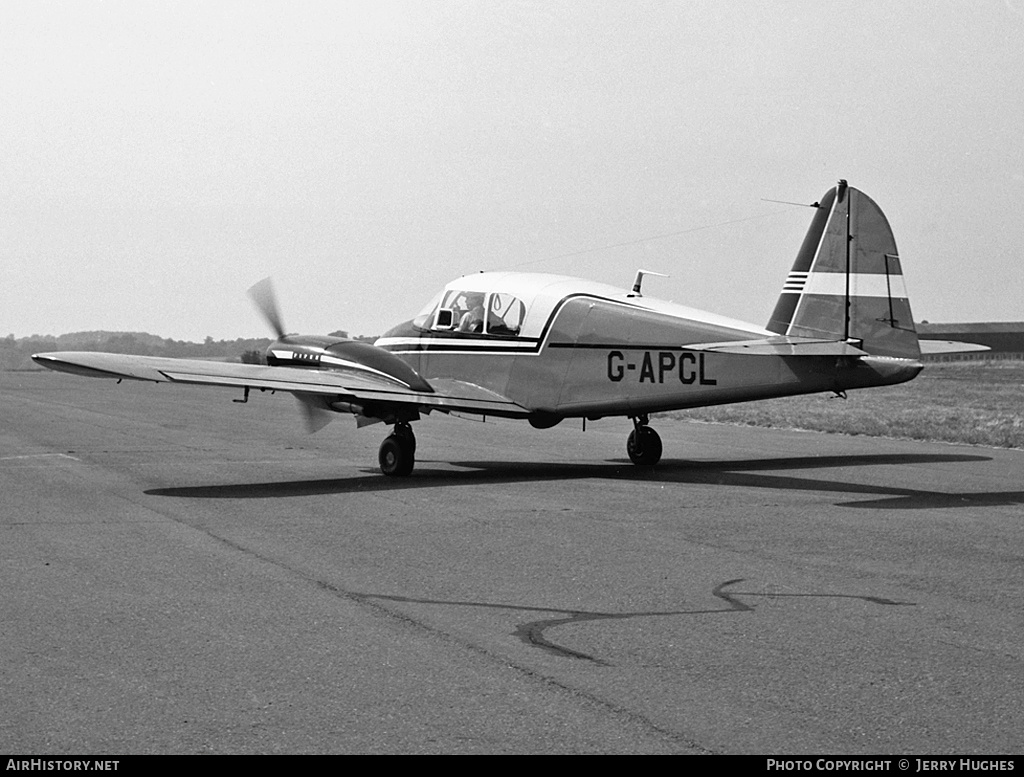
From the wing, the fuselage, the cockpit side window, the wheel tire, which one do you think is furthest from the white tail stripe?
the wheel tire

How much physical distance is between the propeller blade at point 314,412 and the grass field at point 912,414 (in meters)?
12.4

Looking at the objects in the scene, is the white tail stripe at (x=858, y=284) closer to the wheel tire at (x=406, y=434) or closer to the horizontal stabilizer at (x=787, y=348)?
the horizontal stabilizer at (x=787, y=348)

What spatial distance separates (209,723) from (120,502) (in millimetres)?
9046

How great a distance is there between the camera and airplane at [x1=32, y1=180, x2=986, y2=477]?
1684 centimetres

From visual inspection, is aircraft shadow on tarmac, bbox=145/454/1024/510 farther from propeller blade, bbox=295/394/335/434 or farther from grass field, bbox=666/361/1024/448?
grass field, bbox=666/361/1024/448

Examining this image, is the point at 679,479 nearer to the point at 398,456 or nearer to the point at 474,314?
the point at 398,456

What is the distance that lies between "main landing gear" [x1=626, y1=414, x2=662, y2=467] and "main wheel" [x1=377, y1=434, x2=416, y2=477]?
3522mm

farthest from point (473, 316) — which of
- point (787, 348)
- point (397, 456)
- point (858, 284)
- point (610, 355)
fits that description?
point (858, 284)

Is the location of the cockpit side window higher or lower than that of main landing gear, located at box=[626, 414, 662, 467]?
higher

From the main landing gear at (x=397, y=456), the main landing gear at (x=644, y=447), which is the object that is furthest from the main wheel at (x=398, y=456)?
the main landing gear at (x=644, y=447)

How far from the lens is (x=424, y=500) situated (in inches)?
585

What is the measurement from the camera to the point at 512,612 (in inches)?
332

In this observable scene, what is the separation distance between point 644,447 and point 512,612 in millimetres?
11127

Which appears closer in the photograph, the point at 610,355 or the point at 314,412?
the point at 610,355
